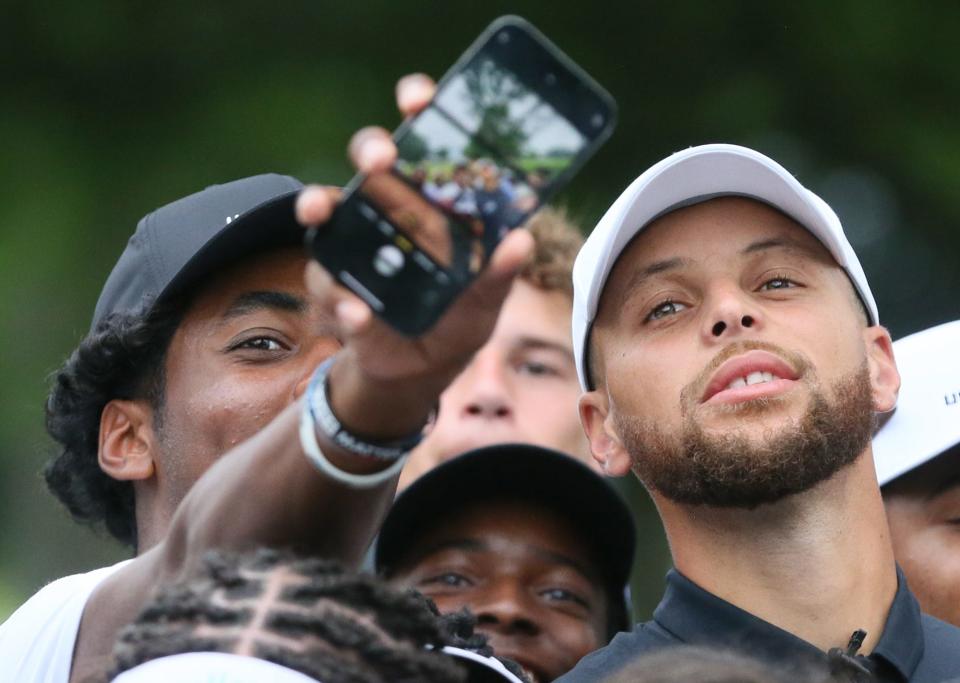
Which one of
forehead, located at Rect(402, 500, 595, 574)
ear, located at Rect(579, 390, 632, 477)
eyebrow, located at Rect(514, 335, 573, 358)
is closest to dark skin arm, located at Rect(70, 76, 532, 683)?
ear, located at Rect(579, 390, 632, 477)

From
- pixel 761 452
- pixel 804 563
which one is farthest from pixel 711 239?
pixel 804 563

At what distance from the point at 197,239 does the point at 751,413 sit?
43.0 inches

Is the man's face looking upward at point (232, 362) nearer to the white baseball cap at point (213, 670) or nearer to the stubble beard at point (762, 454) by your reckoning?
the stubble beard at point (762, 454)

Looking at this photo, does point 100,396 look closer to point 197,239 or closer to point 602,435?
point 197,239

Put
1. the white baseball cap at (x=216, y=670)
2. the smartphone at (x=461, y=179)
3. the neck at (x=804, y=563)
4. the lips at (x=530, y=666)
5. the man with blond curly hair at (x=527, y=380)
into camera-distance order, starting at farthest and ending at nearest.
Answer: the man with blond curly hair at (x=527, y=380) → the lips at (x=530, y=666) → the neck at (x=804, y=563) → the smartphone at (x=461, y=179) → the white baseball cap at (x=216, y=670)

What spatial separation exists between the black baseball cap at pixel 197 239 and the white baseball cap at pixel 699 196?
0.59 meters

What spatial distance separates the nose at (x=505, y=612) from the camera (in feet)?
12.4

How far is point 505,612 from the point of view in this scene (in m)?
3.78

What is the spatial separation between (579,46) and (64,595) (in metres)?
5.68

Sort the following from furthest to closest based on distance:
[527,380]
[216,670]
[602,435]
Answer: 1. [527,380]
2. [602,435]
3. [216,670]

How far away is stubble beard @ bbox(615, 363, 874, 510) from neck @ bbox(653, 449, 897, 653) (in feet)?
0.16

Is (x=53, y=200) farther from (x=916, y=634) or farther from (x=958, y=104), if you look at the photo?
(x=916, y=634)

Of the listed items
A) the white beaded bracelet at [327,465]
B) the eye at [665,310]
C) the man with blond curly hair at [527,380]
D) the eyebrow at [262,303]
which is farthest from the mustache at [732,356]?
the man with blond curly hair at [527,380]

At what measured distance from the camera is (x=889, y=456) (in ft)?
12.8
